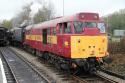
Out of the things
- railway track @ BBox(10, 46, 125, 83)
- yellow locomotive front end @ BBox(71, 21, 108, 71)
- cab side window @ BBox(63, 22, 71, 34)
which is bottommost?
railway track @ BBox(10, 46, 125, 83)

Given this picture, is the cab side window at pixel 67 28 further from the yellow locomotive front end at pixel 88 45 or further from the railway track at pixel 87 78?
the railway track at pixel 87 78

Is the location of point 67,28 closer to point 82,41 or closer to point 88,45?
point 82,41

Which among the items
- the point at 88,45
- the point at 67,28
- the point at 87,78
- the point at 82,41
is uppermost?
the point at 67,28

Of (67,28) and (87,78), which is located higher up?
(67,28)

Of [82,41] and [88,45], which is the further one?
[88,45]

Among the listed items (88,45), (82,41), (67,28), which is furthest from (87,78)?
(67,28)

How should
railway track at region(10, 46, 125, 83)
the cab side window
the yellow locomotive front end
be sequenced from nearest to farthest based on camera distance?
railway track at region(10, 46, 125, 83)
the yellow locomotive front end
the cab side window

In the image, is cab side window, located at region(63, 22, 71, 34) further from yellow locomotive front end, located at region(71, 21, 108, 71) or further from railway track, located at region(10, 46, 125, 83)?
railway track, located at region(10, 46, 125, 83)

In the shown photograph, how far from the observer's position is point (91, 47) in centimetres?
1565

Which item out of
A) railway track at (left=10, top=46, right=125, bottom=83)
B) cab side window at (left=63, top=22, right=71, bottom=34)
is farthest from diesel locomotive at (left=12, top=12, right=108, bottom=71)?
railway track at (left=10, top=46, right=125, bottom=83)

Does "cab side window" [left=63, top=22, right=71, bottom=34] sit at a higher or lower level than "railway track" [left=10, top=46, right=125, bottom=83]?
higher

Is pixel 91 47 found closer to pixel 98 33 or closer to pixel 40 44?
pixel 98 33

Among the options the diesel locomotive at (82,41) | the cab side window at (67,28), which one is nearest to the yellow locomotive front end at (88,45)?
the diesel locomotive at (82,41)

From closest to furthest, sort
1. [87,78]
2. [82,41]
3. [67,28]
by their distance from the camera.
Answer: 1. [82,41]
2. [87,78]
3. [67,28]
